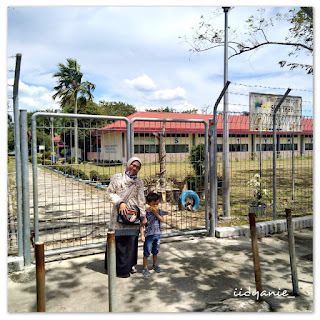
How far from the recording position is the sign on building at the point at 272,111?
6.53m

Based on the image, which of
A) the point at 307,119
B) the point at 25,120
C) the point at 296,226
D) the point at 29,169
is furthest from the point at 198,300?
the point at 307,119

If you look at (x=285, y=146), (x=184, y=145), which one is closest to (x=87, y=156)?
(x=184, y=145)

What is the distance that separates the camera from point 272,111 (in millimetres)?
6754

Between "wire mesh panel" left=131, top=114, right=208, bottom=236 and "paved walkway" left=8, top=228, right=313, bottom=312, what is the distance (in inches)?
37.9

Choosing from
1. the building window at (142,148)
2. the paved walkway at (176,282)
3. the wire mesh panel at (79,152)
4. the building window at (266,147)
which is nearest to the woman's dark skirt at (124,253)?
the paved walkway at (176,282)

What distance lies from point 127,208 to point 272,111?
14.3 ft

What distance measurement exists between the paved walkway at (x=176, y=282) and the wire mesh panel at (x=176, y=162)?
962 millimetres

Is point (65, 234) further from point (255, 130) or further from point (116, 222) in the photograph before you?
point (255, 130)

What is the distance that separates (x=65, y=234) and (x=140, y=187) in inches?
103

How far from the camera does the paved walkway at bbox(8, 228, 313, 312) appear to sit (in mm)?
3434

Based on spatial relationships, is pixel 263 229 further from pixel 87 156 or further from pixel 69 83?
pixel 69 83

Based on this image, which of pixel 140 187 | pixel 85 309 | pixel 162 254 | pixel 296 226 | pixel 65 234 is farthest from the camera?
pixel 296 226

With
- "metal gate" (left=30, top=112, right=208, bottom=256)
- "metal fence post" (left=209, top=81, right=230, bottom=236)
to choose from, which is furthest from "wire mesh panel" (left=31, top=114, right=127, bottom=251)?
"metal fence post" (left=209, top=81, right=230, bottom=236)

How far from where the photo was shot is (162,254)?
495cm
